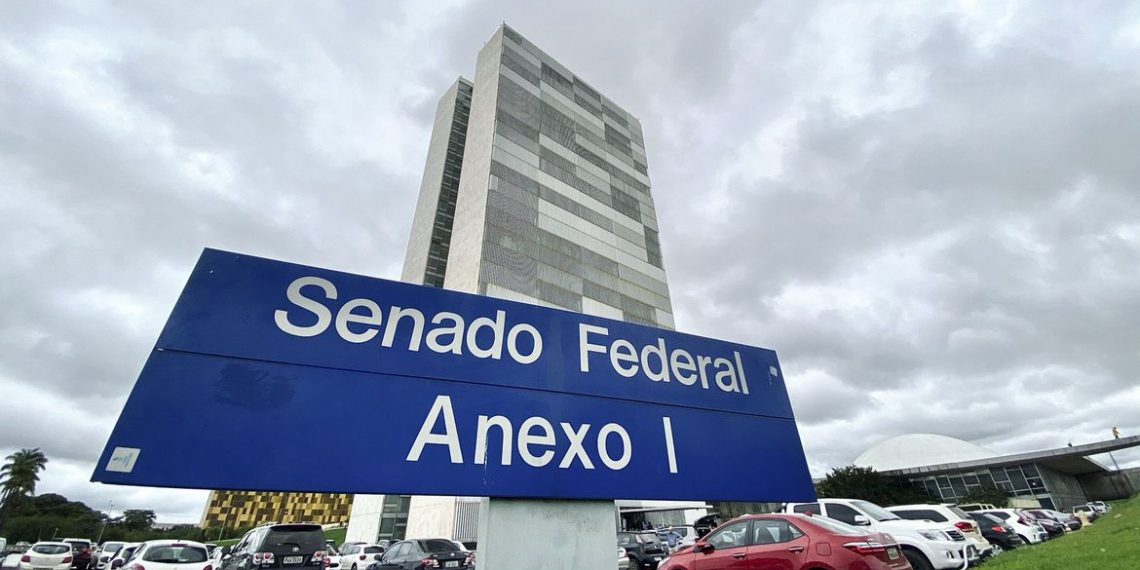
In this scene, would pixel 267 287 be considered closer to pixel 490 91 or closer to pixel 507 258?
pixel 507 258

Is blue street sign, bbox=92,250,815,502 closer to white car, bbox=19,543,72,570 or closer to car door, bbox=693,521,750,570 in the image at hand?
car door, bbox=693,521,750,570

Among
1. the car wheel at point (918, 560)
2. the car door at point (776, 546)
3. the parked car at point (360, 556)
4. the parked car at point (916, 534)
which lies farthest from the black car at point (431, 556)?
the car wheel at point (918, 560)

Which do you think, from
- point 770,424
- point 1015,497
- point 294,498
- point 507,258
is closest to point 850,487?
point 1015,497

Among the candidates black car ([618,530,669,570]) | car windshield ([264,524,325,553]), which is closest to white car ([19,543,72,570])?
car windshield ([264,524,325,553])

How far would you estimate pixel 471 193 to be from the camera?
34844 mm

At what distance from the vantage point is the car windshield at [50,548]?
1440 cm

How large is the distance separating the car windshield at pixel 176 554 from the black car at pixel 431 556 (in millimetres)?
3958

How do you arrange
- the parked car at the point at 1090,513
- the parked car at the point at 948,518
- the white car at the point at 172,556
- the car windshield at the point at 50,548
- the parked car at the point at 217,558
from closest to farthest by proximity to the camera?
Result: 1. the white car at the point at 172,556
2. the parked car at the point at 948,518
3. the parked car at the point at 217,558
4. the car windshield at the point at 50,548
5. the parked car at the point at 1090,513

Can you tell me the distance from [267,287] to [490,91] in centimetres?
4038

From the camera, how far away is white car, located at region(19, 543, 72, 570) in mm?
14109

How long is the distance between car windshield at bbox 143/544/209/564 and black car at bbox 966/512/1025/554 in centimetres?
1864

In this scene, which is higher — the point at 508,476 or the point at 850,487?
the point at 850,487

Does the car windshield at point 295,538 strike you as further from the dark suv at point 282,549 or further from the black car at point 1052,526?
the black car at point 1052,526

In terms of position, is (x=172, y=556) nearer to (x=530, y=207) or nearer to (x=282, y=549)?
(x=282, y=549)
